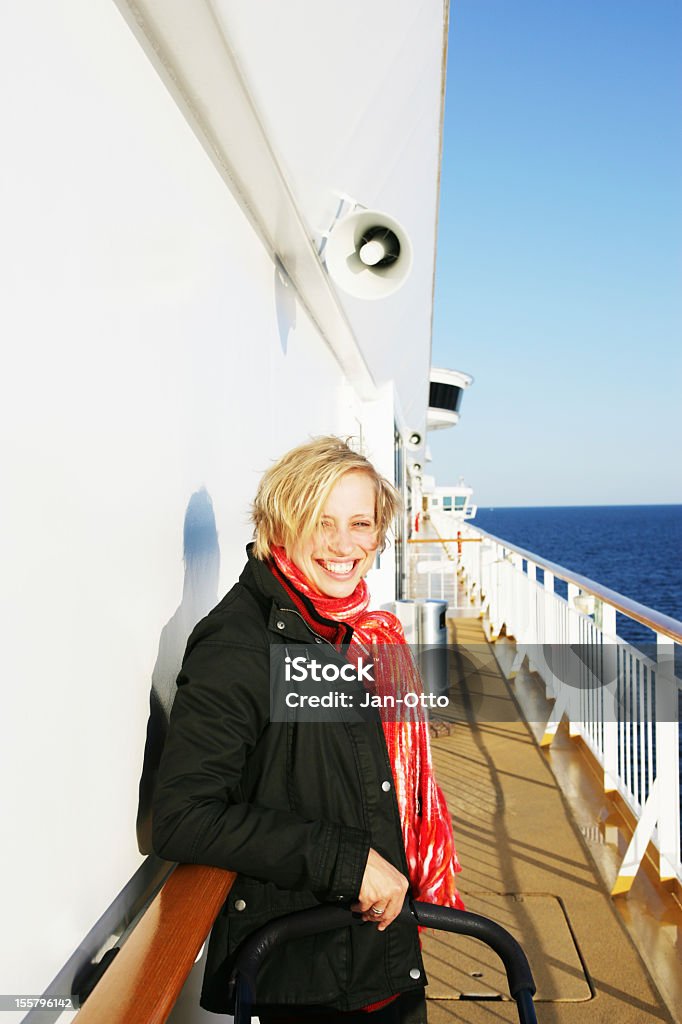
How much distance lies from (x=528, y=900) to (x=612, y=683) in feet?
4.32

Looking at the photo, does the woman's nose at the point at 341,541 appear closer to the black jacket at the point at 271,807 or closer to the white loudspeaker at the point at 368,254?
the black jacket at the point at 271,807

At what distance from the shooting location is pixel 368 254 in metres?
2.71

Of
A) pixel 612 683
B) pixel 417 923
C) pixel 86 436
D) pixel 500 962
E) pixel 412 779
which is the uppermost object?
pixel 86 436

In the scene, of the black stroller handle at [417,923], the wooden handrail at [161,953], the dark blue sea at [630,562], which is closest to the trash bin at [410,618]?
the black stroller handle at [417,923]

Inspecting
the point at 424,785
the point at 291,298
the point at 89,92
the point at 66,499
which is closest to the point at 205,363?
the point at 89,92

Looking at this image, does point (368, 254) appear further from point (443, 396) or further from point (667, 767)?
point (443, 396)

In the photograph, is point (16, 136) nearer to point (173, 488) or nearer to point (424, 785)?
point (173, 488)

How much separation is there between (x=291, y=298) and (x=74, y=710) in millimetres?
2444

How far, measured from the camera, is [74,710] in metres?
1.09

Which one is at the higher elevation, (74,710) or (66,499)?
(66,499)

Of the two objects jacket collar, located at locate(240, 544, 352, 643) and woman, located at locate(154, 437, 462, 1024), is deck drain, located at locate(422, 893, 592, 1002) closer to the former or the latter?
woman, located at locate(154, 437, 462, 1024)

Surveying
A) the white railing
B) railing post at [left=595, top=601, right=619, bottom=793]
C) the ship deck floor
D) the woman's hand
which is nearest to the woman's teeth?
the woman's hand

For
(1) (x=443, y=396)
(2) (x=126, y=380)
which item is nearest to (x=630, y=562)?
(1) (x=443, y=396)

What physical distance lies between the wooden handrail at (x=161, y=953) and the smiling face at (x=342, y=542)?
0.55 m
